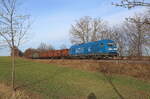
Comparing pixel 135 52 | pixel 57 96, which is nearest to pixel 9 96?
pixel 57 96

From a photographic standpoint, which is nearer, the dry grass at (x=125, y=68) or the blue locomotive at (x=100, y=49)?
the dry grass at (x=125, y=68)

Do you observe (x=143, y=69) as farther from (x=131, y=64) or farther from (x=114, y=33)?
(x=114, y=33)

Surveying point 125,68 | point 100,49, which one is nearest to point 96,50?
point 100,49

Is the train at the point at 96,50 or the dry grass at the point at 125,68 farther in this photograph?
the train at the point at 96,50

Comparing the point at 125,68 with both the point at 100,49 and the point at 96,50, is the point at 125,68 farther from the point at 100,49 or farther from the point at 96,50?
the point at 96,50

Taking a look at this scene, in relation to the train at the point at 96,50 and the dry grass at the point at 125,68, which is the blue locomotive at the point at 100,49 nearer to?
the train at the point at 96,50

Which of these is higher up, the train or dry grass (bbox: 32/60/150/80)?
the train

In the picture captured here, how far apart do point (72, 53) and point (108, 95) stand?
1068 inches

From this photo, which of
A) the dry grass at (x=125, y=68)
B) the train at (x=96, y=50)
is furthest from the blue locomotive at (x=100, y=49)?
the dry grass at (x=125, y=68)

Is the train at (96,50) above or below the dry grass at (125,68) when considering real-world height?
above

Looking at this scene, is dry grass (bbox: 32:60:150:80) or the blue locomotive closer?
dry grass (bbox: 32:60:150:80)

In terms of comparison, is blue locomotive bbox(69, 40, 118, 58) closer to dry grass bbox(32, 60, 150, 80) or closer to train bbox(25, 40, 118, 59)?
train bbox(25, 40, 118, 59)

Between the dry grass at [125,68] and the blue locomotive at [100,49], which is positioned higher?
the blue locomotive at [100,49]

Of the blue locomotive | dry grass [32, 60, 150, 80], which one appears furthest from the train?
dry grass [32, 60, 150, 80]
